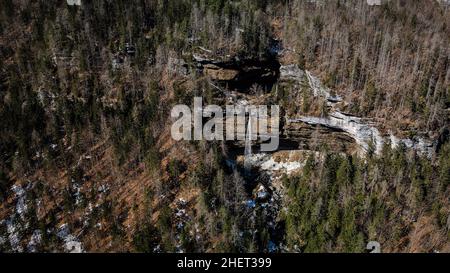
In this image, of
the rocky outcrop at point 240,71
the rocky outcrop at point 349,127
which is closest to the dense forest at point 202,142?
the rocky outcrop at point 240,71

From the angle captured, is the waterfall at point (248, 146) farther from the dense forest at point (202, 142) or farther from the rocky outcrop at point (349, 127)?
A: the rocky outcrop at point (349, 127)

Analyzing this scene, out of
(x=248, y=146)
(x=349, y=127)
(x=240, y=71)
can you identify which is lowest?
(x=248, y=146)

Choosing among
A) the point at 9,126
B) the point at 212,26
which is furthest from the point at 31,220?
the point at 212,26

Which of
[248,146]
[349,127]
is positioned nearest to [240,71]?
[248,146]

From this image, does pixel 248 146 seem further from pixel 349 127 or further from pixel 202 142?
pixel 349 127

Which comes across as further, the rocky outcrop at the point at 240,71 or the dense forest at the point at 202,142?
the rocky outcrop at the point at 240,71

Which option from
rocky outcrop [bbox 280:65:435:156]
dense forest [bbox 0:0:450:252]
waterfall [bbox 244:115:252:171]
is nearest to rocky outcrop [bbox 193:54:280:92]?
dense forest [bbox 0:0:450:252]

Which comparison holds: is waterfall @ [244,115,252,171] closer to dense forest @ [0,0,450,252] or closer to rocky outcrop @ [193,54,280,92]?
dense forest @ [0,0,450,252]
